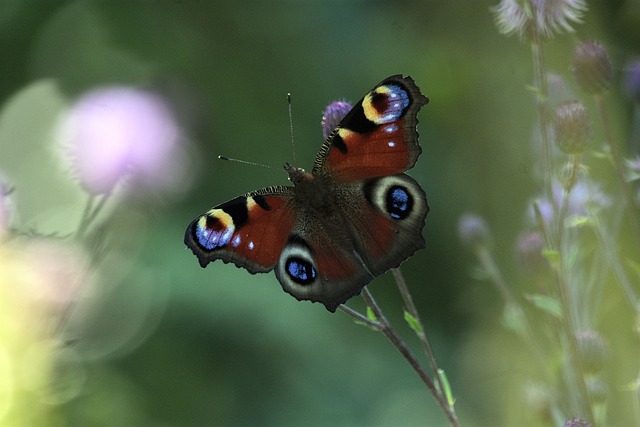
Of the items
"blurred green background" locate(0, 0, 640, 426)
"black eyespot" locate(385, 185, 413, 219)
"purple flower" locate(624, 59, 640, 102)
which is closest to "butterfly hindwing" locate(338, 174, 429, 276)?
"black eyespot" locate(385, 185, 413, 219)

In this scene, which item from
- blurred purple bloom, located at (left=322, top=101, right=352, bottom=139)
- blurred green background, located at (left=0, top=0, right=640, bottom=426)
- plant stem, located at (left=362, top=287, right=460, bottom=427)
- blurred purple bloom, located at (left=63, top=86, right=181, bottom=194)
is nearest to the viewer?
plant stem, located at (left=362, top=287, right=460, bottom=427)

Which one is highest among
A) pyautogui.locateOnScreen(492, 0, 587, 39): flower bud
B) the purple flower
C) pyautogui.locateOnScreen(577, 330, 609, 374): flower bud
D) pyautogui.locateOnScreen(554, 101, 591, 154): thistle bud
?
pyautogui.locateOnScreen(492, 0, 587, 39): flower bud

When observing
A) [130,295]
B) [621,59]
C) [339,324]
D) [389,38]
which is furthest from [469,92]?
[130,295]

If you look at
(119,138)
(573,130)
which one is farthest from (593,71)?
(119,138)

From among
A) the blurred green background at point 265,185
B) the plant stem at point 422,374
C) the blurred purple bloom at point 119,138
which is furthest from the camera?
the blurred green background at point 265,185

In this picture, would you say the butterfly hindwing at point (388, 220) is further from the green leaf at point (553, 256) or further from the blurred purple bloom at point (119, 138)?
the blurred purple bloom at point (119, 138)

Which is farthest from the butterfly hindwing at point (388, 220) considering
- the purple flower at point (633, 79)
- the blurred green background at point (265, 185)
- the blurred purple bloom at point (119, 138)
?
the blurred green background at point (265, 185)

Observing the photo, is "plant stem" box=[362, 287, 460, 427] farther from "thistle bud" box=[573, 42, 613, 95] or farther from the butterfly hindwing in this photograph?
"thistle bud" box=[573, 42, 613, 95]
